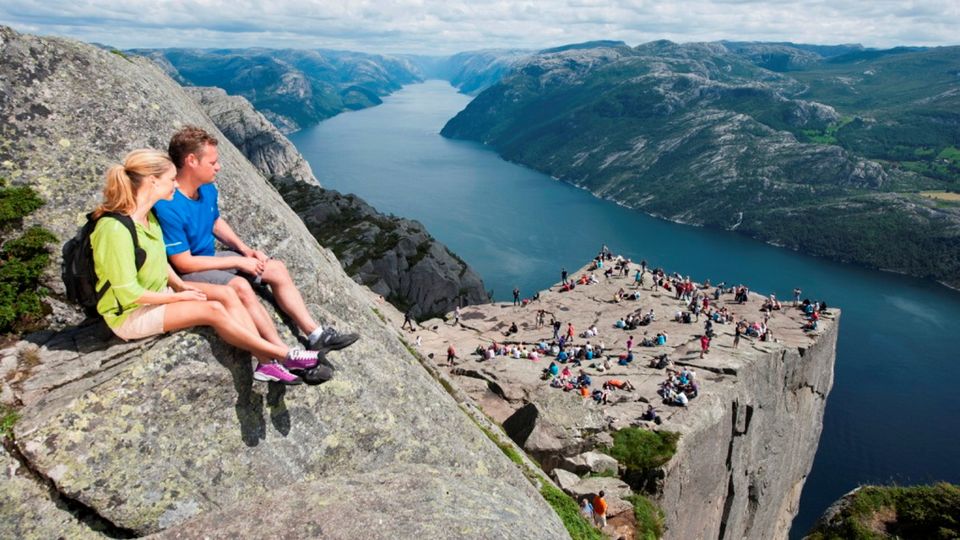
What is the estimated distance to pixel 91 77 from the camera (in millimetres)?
12312

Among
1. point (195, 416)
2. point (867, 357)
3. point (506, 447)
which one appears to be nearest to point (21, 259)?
point (195, 416)

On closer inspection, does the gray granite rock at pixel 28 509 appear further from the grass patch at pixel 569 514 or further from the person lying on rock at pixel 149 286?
the grass patch at pixel 569 514

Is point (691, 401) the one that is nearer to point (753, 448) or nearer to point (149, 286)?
point (753, 448)

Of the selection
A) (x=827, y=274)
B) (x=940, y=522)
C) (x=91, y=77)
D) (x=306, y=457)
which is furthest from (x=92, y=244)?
(x=827, y=274)

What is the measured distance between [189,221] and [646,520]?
20599 millimetres

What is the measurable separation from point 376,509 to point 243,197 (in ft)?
24.9

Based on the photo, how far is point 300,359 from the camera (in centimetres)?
946

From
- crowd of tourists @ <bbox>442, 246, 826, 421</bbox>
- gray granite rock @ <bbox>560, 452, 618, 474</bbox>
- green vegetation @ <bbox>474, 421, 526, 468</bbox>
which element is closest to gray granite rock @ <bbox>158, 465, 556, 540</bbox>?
green vegetation @ <bbox>474, 421, 526, 468</bbox>

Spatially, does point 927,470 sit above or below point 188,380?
below

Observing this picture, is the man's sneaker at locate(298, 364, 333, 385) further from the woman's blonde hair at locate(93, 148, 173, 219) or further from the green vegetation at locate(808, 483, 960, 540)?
the green vegetation at locate(808, 483, 960, 540)

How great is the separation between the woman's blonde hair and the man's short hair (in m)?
0.60

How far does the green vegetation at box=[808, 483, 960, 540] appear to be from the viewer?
28.5 m

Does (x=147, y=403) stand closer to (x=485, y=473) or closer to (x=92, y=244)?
(x=92, y=244)

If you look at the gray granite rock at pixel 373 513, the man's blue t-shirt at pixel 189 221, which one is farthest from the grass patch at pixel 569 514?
the man's blue t-shirt at pixel 189 221
